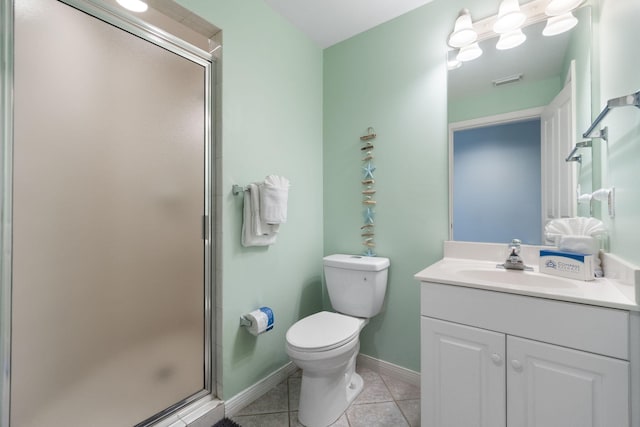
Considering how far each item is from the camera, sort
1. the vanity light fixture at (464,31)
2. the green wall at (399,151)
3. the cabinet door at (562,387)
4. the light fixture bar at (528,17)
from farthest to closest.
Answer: the green wall at (399,151) → the vanity light fixture at (464,31) → the light fixture bar at (528,17) → the cabinet door at (562,387)

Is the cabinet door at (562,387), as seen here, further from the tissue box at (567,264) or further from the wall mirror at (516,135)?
the wall mirror at (516,135)

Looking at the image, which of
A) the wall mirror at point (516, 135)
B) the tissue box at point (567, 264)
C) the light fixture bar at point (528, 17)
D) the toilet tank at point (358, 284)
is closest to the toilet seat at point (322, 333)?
the toilet tank at point (358, 284)

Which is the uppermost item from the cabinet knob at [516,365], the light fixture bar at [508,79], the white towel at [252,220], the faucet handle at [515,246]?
the light fixture bar at [508,79]

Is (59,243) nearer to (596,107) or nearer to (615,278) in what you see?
(615,278)

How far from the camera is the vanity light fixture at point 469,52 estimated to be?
63.2 inches

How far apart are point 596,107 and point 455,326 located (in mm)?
1218

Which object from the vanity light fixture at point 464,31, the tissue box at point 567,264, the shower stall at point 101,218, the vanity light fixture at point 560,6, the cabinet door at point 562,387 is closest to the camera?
the cabinet door at point 562,387

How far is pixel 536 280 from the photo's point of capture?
1.26m

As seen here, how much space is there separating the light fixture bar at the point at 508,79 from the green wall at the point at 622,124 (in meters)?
0.32

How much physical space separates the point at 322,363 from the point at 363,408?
47 cm

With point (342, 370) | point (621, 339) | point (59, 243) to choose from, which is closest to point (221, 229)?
point (59, 243)

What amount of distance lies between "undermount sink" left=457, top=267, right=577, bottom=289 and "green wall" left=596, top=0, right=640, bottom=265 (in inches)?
9.0

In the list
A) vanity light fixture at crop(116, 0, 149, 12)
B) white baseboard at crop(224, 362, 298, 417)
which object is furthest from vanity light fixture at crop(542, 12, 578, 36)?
white baseboard at crop(224, 362, 298, 417)

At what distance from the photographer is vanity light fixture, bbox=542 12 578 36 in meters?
1.38
